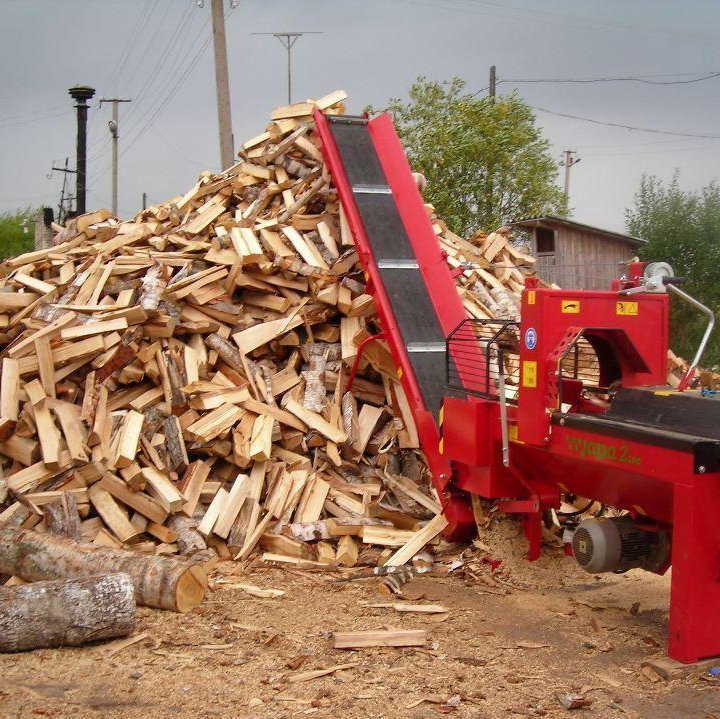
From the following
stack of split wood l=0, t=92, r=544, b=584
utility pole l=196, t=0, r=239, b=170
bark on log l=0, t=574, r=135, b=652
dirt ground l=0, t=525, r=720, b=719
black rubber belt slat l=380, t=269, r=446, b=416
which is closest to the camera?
dirt ground l=0, t=525, r=720, b=719

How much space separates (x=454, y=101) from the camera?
2681 cm

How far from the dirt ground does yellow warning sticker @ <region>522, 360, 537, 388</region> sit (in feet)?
5.38

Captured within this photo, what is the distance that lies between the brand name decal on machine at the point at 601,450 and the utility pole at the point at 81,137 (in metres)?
27.0

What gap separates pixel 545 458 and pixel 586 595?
4.17 feet

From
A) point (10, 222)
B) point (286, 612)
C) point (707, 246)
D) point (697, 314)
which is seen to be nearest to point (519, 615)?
point (286, 612)

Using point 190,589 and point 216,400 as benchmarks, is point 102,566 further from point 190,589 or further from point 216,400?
point 216,400

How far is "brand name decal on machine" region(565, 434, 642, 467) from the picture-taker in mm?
5527

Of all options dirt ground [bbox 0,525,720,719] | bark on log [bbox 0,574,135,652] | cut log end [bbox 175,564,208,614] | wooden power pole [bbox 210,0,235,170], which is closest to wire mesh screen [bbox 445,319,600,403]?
dirt ground [bbox 0,525,720,719]

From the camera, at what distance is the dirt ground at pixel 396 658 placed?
5051 mm

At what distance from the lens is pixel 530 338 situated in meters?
6.16

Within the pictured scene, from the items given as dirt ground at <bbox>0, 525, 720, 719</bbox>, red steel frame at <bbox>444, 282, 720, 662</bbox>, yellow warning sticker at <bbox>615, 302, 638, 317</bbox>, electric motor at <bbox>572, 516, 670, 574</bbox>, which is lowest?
dirt ground at <bbox>0, 525, 720, 719</bbox>

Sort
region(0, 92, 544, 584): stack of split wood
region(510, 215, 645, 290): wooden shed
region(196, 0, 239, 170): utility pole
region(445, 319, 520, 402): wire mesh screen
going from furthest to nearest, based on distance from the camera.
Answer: region(510, 215, 645, 290): wooden shed < region(196, 0, 239, 170): utility pole < region(0, 92, 544, 584): stack of split wood < region(445, 319, 520, 402): wire mesh screen

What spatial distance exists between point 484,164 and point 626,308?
1967cm

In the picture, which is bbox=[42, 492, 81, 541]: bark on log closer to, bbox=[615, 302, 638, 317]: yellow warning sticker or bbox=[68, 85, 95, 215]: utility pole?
bbox=[615, 302, 638, 317]: yellow warning sticker
